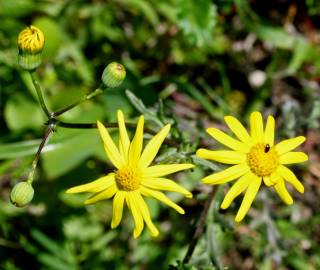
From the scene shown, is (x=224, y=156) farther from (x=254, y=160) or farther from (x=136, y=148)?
(x=136, y=148)

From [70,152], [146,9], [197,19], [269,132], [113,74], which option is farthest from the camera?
[146,9]

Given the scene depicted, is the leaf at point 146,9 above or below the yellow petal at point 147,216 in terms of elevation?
above

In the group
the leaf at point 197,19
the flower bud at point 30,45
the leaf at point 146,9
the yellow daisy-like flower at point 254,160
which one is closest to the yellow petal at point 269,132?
the yellow daisy-like flower at point 254,160

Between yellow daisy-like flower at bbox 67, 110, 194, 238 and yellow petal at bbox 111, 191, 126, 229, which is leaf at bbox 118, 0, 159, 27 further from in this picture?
yellow petal at bbox 111, 191, 126, 229

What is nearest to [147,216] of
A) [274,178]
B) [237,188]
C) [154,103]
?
[237,188]

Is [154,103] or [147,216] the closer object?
[147,216]

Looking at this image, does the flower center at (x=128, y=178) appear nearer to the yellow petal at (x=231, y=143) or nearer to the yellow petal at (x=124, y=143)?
the yellow petal at (x=124, y=143)

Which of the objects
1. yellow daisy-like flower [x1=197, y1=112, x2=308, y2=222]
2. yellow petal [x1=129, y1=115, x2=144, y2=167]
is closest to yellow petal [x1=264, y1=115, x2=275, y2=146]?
yellow daisy-like flower [x1=197, y1=112, x2=308, y2=222]
